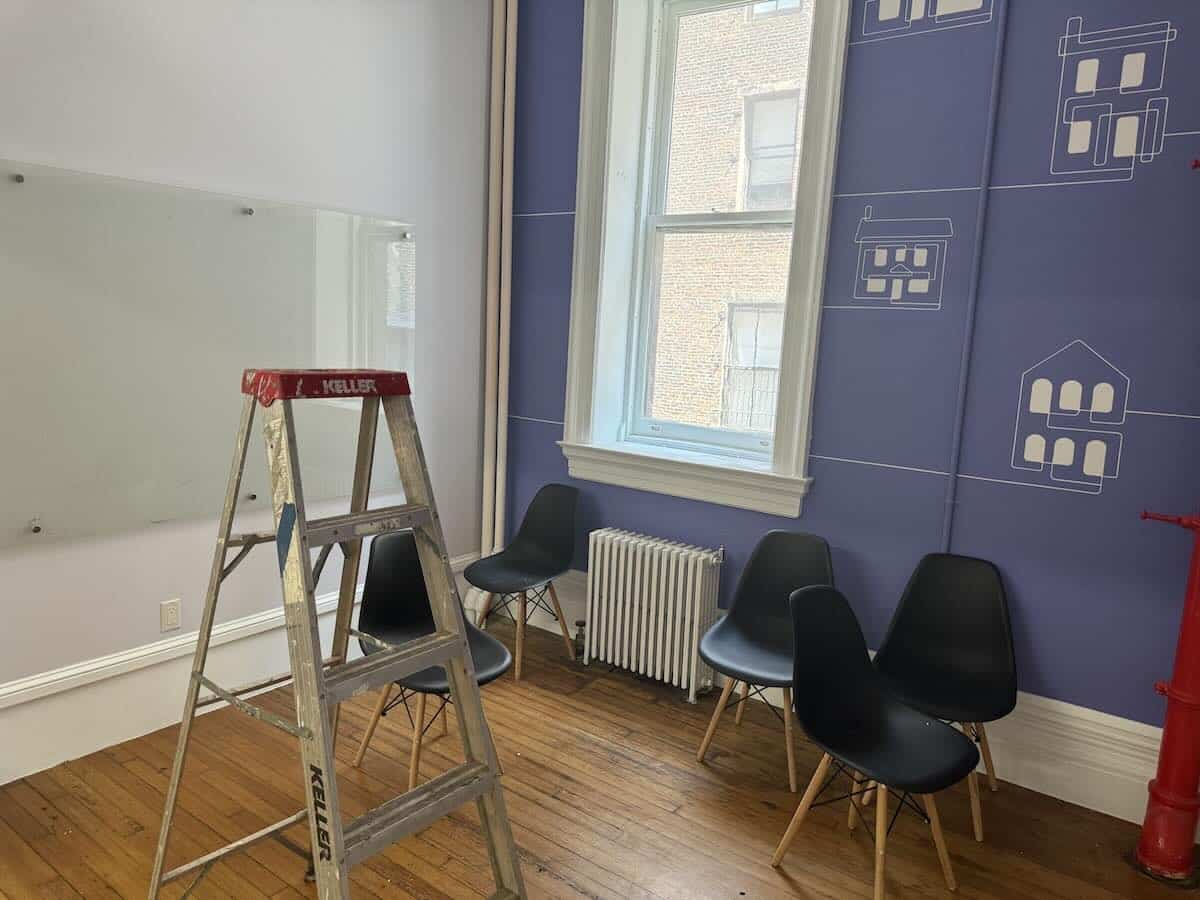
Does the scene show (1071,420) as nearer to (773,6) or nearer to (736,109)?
(736,109)

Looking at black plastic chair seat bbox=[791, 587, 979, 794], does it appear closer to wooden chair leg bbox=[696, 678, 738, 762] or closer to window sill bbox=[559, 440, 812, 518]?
wooden chair leg bbox=[696, 678, 738, 762]

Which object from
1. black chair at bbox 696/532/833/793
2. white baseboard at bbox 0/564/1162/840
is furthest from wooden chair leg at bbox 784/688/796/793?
white baseboard at bbox 0/564/1162/840

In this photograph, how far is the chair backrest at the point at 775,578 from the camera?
3.01 m

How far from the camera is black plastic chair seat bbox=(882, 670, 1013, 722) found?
8.25ft

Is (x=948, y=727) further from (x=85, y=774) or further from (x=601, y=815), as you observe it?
(x=85, y=774)

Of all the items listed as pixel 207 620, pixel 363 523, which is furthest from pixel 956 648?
pixel 207 620

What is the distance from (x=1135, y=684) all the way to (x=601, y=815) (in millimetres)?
1785

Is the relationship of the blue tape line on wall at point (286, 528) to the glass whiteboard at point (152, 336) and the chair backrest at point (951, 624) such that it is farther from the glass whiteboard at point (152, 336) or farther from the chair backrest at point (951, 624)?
the chair backrest at point (951, 624)

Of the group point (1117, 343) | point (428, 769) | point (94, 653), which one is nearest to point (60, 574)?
point (94, 653)

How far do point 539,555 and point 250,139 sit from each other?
2061mm

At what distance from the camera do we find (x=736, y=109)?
11.4 ft

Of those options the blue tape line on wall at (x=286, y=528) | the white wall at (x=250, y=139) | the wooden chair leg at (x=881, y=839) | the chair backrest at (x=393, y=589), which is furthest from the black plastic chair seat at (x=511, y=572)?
the blue tape line on wall at (x=286, y=528)

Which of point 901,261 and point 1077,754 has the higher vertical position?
point 901,261

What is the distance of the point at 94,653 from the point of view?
273 cm
